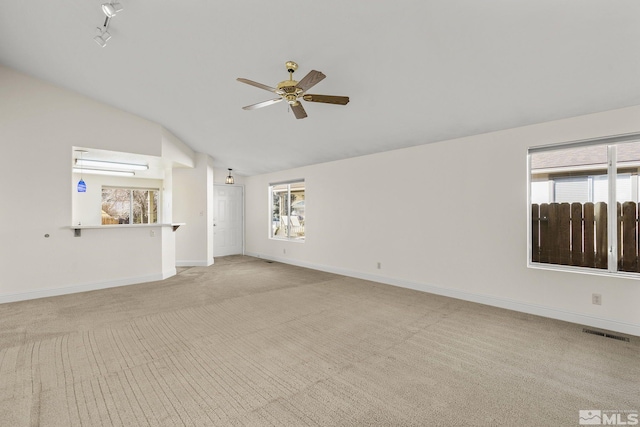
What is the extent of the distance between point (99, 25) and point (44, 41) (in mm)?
1029

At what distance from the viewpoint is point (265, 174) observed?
8305 millimetres

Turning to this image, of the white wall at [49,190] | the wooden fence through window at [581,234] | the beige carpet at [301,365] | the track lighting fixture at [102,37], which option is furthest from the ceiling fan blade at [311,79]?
the white wall at [49,190]

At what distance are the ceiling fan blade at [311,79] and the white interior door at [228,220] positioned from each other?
21.0ft

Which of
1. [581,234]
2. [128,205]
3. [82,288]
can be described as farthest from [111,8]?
[128,205]

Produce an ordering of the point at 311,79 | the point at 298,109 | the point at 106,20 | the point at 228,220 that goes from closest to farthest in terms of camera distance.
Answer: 1. the point at 311,79
2. the point at 106,20
3. the point at 298,109
4. the point at 228,220

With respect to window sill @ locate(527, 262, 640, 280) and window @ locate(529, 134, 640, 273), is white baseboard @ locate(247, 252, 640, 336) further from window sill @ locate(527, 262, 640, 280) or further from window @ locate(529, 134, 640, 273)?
window @ locate(529, 134, 640, 273)

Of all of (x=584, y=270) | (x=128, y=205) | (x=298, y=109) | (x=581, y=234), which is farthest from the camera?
(x=128, y=205)

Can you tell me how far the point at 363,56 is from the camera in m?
3.01

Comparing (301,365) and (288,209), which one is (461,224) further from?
(288,209)

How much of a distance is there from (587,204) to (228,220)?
8.04m

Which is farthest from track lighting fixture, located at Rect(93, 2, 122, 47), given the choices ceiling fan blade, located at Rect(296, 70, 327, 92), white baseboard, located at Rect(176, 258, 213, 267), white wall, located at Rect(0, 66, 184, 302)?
white baseboard, located at Rect(176, 258, 213, 267)

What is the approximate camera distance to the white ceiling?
238cm

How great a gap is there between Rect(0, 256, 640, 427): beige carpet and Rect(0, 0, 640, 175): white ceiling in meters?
2.60

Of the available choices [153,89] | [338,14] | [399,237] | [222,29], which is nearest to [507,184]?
[399,237]
